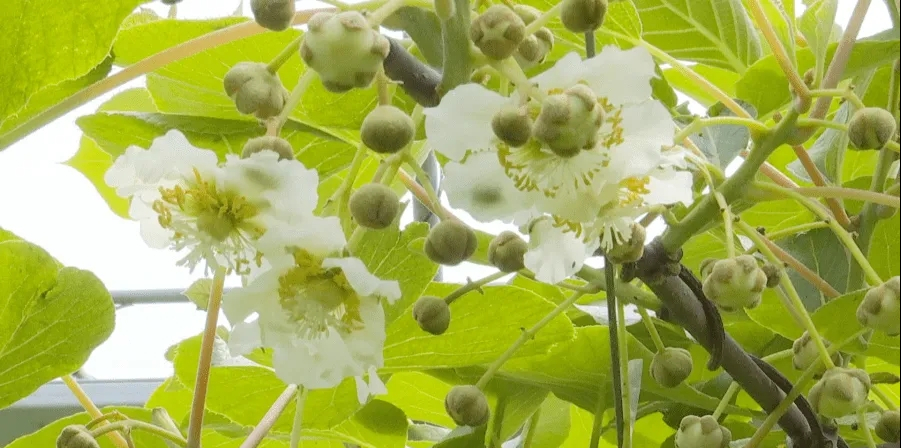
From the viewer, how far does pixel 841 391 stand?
35 centimetres

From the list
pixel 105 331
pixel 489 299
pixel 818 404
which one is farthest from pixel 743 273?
pixel 105 331

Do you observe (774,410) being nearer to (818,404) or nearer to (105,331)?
(818,404)

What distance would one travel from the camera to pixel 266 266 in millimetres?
354

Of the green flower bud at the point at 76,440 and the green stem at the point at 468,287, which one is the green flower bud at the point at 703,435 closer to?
the green stem at the point at 468,287

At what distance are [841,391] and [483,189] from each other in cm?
16

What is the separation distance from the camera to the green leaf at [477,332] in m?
0.49

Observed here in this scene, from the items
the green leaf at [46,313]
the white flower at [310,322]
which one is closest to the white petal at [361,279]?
the white flower at [310,322]

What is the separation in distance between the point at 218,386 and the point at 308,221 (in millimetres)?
297

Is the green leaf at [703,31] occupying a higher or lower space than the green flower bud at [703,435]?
higher

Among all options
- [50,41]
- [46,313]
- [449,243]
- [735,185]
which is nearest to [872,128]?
[735,185]

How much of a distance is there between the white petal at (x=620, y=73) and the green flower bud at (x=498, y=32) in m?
0.04

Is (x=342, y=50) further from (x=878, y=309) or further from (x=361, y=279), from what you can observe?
(x=878, y=309)

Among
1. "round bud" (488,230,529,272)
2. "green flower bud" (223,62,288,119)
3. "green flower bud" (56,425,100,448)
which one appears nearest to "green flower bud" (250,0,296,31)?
"green flower bud" (223,62,288,119)

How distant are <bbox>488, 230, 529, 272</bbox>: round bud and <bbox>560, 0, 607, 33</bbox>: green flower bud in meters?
0.10
